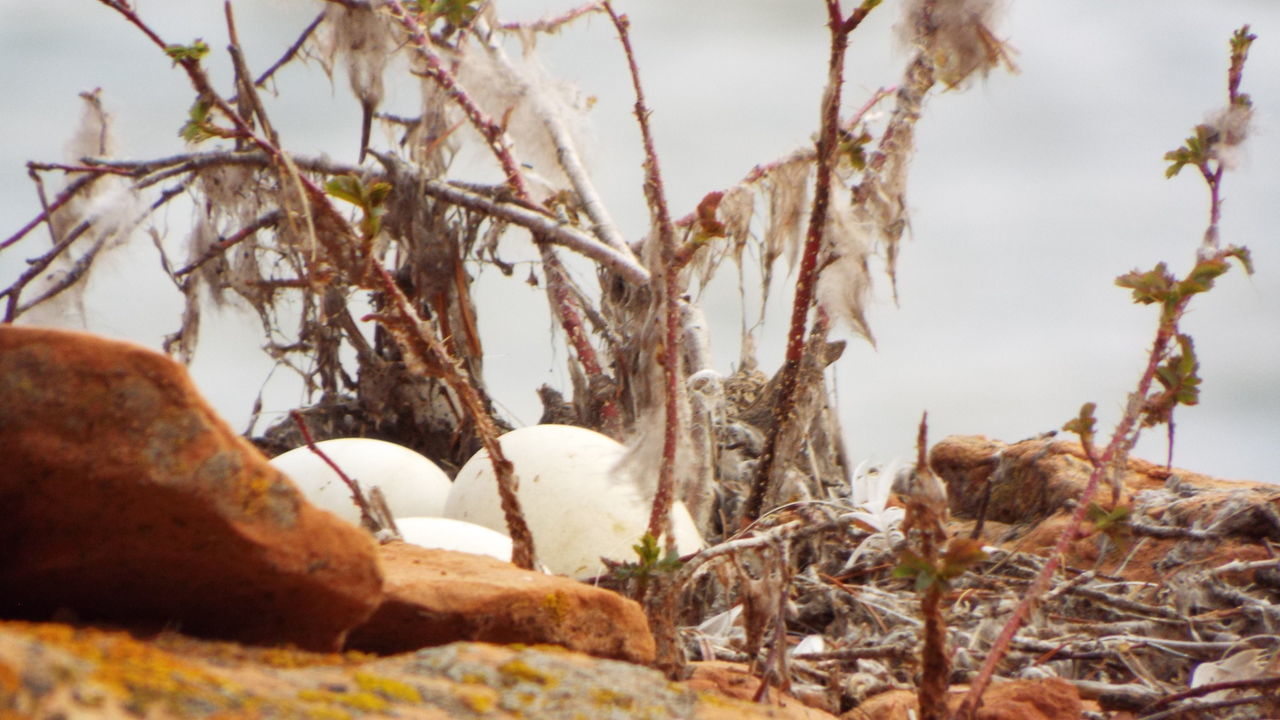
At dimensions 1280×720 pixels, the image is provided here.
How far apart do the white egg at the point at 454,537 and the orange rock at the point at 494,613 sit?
878 millimetres

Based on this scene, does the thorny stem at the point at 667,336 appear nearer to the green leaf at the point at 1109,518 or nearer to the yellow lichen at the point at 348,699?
the green leaf at the point at 1109,518

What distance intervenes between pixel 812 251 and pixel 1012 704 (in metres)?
1.22

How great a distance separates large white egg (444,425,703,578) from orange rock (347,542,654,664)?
4.12 feet

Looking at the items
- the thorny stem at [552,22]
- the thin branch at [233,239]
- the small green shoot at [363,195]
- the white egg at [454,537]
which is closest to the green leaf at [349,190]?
the small green shoot at [363,195]

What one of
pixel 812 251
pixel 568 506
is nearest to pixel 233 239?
pixel 568 506

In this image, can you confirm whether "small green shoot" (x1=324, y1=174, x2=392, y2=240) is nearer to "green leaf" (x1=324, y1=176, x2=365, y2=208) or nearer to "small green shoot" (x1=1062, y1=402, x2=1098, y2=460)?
"green leaf" (x1=324, y1=176, x2=365, y2=208)

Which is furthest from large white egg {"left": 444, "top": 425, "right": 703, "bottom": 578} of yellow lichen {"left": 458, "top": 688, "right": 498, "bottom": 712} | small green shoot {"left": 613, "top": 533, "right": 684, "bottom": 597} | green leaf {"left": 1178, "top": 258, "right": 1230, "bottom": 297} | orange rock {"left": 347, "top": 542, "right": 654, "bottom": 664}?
yellow lichen {"left": 458, "top": 688, "right": 498, "bottom": 712}

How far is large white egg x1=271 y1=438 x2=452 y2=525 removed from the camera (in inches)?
136

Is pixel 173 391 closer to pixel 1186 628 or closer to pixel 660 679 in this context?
pixel 660 679

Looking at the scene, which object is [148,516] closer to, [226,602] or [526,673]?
[226,602]

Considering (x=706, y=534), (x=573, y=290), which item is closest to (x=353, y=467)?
(x=706, y=534)

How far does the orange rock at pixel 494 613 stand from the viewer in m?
1.62

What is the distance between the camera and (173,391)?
49.8 inches

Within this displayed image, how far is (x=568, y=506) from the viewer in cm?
320
